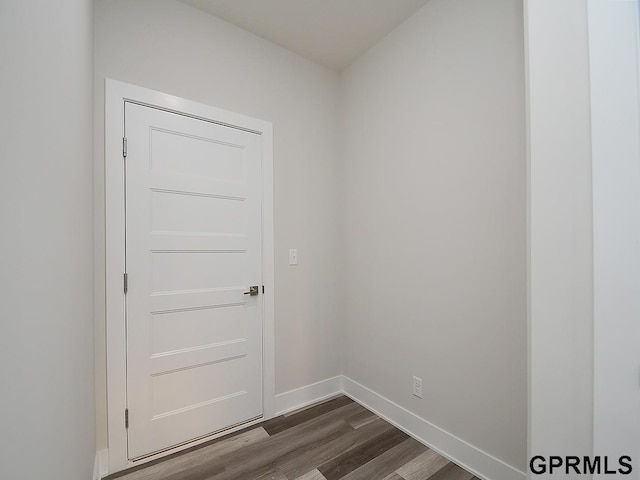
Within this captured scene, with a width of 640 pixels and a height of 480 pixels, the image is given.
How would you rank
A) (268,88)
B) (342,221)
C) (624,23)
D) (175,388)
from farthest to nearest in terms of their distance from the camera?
(342,221)
(268,88)
(175,388)
(624,23)

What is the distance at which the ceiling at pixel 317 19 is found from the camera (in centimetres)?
184

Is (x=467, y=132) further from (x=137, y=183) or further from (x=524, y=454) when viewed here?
(x=137, y=183)

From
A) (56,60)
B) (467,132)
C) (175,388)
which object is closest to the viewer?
(56,60)

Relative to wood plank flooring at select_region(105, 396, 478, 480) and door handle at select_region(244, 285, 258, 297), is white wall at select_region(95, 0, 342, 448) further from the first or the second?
wood plank flooring at select_region(105, 396, 478, 480)

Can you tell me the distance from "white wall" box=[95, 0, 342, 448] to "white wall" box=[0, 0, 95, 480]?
875 millimetres

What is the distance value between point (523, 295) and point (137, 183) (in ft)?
7.30

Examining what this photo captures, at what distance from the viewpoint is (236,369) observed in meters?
1.98

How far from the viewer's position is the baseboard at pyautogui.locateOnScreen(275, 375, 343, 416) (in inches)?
85.2

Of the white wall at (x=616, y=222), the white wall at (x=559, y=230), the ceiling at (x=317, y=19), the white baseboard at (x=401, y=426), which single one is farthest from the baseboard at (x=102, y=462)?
the ceiling at (x=317, y=19)

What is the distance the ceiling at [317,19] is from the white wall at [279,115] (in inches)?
3.5

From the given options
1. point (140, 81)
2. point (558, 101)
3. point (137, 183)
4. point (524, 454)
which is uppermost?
point (140, 81)

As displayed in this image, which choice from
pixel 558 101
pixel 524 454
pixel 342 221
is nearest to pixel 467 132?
pixel 558 101

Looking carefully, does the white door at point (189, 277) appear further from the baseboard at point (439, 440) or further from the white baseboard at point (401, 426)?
the baseboard at point (439, 440)

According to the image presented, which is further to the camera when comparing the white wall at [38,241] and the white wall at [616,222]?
the white wall at [616,222]
